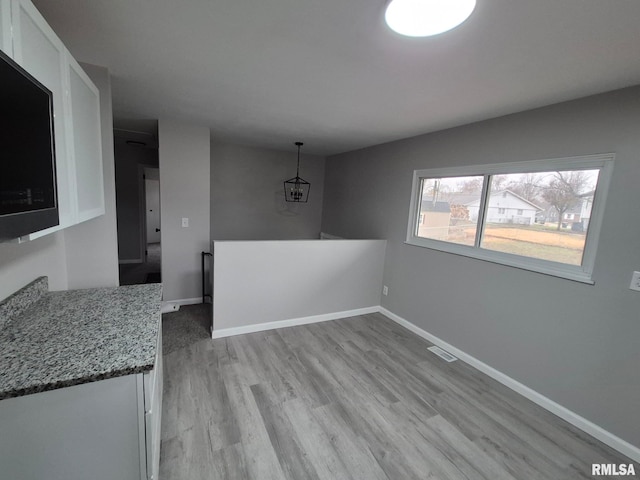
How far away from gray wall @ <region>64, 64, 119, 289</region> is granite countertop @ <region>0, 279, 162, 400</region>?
357 mm

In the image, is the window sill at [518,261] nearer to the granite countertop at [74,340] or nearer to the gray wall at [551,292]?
the gray wall at [551,292]

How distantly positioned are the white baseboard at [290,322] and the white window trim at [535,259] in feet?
4.04

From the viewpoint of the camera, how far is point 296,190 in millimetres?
5043

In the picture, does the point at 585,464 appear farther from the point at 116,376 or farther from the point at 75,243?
the point at 75,243

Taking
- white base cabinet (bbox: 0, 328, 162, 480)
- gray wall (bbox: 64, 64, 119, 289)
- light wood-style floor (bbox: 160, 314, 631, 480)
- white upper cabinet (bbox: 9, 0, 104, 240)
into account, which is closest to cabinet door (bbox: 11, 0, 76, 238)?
white upper cabinet (bbox: 9, 0, 104, 240)

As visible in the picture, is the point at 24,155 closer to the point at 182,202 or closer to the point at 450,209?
the point at 182,202

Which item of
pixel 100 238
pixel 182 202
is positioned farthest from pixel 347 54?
pixel 182 202

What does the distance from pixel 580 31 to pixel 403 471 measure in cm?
247

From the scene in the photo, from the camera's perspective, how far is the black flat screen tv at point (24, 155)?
32.7 inches

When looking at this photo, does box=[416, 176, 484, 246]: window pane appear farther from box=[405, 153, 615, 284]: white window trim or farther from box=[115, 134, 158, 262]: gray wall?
box=[115, 134, 158, 262]: gray wall

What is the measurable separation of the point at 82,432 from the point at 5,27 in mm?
1402

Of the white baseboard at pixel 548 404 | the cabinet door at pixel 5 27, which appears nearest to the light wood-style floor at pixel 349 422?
the white baseboard at pixel 548 404

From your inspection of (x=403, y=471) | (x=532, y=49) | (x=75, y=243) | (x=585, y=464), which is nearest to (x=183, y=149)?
(x=75, y=243)

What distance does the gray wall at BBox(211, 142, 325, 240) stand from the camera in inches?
183
